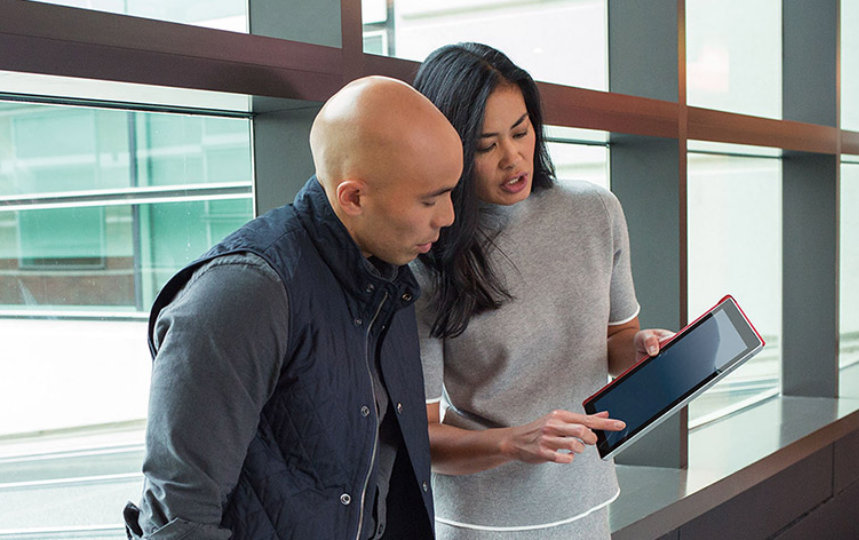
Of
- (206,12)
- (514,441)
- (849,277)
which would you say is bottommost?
(514,441)

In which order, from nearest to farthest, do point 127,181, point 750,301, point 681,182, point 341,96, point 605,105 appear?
point 341,96 → point 127,181 → point 605,105 → point 681,182 → point 750,301

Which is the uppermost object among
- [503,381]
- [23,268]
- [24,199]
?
[24,199]

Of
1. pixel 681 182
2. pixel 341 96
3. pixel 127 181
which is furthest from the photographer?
pixel 681 182

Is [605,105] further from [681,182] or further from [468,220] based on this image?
[468,220]

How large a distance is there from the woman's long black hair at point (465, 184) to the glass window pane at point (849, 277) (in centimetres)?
283

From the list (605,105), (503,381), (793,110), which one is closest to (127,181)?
(503,381)

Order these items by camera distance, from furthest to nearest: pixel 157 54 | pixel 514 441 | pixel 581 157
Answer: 1. pixel 581 157
2. pixel 514 441
3. pixel 157 54

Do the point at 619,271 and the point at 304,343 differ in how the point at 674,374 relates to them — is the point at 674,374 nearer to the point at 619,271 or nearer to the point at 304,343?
the point at 619,271

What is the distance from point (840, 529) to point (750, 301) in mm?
958

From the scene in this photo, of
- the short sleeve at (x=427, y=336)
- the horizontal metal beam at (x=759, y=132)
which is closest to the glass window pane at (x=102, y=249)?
the short sleeve at (x=427, y=336)

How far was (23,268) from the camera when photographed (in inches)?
59.7

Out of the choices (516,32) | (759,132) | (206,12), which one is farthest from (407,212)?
(759,132)

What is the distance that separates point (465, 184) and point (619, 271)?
410mm

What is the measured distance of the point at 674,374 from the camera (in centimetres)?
157
